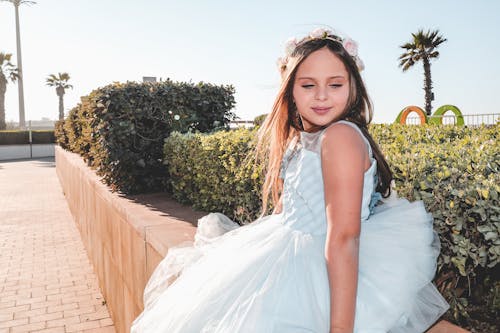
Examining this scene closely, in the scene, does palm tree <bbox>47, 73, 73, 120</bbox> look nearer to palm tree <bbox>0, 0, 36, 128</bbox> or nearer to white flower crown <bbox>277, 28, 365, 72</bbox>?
palm tree <bbox>0, 0, 36, 128</bbox>

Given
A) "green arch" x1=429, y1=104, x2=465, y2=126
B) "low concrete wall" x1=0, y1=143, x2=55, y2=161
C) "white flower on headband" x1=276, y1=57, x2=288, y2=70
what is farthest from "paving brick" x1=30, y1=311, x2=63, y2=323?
"low concrete wall" x1=0, y1=143, x2=55, y2=161

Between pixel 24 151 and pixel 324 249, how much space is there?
110ft

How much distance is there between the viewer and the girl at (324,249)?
55.7 inches

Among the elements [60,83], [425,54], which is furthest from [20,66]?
[425,54]

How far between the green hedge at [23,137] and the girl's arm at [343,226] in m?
33.7

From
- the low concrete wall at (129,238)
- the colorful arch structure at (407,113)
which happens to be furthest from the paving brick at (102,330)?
the colorful arch structure at (407,113)

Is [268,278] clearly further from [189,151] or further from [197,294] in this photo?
[189,151]

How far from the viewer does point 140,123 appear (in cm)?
592

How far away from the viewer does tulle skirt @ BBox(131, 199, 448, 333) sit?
4.72ft

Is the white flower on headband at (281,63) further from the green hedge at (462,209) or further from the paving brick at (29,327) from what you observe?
the paving brick at (29,327)

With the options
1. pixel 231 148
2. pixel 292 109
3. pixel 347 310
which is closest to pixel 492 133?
pixel 231 148

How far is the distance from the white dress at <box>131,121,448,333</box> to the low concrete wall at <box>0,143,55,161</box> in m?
32.5

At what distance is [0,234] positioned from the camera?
348 inches

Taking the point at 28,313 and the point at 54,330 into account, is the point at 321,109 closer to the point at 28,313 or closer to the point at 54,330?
the point at 54,330
